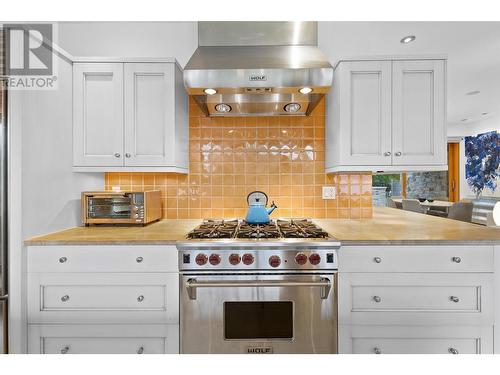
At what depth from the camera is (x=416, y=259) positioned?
1.66 meters

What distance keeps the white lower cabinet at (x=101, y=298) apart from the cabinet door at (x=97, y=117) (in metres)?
0.70

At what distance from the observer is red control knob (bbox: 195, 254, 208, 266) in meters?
1.65

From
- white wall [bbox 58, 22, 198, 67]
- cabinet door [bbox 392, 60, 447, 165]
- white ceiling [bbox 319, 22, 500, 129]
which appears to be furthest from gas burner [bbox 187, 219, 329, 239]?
white wall [bbox 58, 22, 198, 67]

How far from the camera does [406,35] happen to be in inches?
102

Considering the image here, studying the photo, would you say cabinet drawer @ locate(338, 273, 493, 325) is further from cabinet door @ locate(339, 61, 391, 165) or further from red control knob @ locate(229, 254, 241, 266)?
cabinet door @ locate(339, 61, 391, 165)

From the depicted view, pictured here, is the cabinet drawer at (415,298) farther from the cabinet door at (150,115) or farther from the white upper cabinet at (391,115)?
the cabinet door at (150,115)

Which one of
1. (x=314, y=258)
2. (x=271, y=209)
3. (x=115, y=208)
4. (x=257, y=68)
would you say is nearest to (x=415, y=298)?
(x=314, y=258)

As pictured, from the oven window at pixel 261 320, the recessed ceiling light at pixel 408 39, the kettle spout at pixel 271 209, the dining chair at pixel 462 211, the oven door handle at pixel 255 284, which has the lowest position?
the oven window at pixel 261 320

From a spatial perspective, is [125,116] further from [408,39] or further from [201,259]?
[408,39]

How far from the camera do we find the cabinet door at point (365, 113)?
2.04m

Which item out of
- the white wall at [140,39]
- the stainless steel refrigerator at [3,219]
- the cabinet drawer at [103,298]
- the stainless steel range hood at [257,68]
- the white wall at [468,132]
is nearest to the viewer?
the stainless steel refrigerator at [3,219]

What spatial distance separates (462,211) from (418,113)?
3.73 m

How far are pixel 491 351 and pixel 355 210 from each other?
46.6 inches

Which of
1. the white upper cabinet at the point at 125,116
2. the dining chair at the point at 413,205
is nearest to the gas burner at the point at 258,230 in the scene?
the white upper cabinet at the point at 125,116
